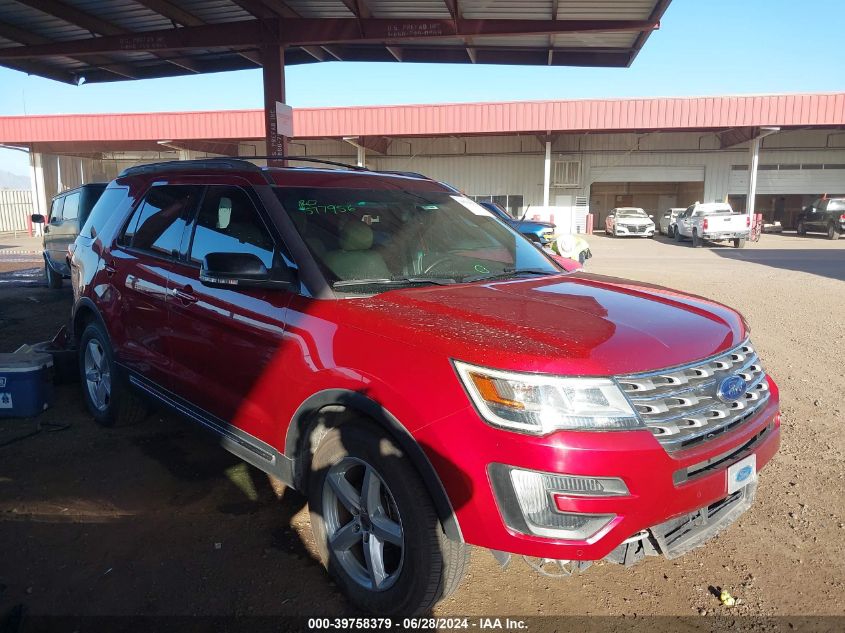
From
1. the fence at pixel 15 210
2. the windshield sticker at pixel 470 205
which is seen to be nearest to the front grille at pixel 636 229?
the windshield sticker at pixel 470 205

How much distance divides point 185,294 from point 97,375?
1.86 meters

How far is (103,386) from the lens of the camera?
4.61 meters

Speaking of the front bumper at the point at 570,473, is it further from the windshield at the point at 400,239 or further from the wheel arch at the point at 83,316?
the wheel arch at the point at 83,316

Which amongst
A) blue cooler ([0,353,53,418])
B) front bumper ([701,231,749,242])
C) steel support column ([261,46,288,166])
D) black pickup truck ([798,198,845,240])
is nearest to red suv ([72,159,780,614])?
blue cooler ([0,353,53,418])

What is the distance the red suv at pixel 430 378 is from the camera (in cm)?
206

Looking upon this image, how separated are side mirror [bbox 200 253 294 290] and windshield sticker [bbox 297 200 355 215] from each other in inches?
18.4

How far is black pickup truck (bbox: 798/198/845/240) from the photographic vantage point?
26359mm

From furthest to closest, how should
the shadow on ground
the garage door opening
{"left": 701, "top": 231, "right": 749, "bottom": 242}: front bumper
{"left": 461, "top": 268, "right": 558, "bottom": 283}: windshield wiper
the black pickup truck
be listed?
1. the garage door opening
2. the black pickup truck
3. {"left": 701, "top": 231, "right": 749, "bottom": 242}: front bumper
4. the shadow on ground
5. {"left": 461, "top": 268, "right": 558, "bottom": 283}: windshield wiper

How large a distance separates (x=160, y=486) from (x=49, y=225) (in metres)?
9.98

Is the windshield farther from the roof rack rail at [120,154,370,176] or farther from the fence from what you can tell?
the fence

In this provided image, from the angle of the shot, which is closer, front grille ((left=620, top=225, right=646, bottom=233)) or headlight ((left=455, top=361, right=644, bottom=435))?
headlight ((left=455, top=361, right=644, bottom=435))

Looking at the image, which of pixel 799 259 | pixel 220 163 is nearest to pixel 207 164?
pixel 220 163

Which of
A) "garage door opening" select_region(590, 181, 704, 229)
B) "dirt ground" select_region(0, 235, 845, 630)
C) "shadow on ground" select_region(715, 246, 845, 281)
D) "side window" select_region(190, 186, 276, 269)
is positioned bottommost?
"dirt ground" select_region(0, 235, 845, 630)

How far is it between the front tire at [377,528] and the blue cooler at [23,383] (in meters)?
3.11
